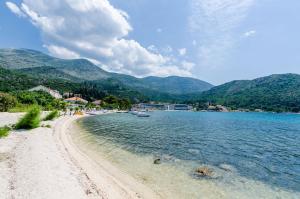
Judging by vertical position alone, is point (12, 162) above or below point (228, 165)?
above

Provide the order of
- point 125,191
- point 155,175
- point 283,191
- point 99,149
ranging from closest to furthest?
point 125,191 → point 283,191 → point 155,175 → point 99,149

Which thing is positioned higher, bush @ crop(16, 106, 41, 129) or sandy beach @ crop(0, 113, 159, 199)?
bush @ crop(16, 106, 41, 129)

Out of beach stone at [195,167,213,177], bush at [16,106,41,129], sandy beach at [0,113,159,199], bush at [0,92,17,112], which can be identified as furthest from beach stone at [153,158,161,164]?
bush at [0,92,17,112]

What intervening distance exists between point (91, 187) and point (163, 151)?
11.8m

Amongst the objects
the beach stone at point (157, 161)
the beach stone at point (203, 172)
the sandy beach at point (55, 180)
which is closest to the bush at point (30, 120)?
the sandy beach at point (55, 180)

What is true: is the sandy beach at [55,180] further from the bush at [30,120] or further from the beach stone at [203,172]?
the bush at [30,120]

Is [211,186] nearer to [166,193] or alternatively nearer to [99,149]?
[166,193]

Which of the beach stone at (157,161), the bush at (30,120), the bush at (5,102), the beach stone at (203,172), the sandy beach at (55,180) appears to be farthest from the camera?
the bush at (5,102)

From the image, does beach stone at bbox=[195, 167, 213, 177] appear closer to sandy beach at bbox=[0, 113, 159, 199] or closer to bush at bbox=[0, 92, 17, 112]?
sandy beach at bbox=[0, 113, 159, 199]

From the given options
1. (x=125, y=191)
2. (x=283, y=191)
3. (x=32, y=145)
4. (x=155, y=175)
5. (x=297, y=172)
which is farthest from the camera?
(x=32, y=145)

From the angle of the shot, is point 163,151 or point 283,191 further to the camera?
point 163,151

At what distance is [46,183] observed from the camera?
9.04 meters

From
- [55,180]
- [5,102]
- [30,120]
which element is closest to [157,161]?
[55,180]

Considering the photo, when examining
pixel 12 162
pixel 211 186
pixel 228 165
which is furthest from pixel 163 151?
pixel 12 162
